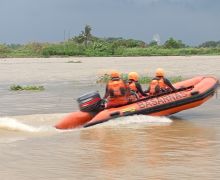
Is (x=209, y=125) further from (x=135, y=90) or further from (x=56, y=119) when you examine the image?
(x=56, y=119)

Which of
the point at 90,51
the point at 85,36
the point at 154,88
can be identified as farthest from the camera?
the point at 85,36

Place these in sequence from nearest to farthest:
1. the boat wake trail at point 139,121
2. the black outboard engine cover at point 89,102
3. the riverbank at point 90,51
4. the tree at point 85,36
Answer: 1. the boat wake trail at point 139,121
2. the black outboard engine cover at point 89,102
3. the riverbank at point 90,51
4. the tree at point 85,36

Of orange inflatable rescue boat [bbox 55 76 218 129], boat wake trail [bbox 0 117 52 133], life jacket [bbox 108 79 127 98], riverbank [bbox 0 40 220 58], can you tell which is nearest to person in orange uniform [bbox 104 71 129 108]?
life jacket [bbox 108 79 127 98]

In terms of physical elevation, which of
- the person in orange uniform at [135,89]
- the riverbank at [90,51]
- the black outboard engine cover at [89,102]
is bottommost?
the riverbank at [90,51]

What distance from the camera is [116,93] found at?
12.2 m

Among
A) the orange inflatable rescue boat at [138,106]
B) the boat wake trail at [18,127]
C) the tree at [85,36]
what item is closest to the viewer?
the boat wake trail at [18,127]

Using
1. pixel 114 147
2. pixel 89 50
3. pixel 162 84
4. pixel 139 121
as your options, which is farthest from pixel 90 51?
pixel 114 147

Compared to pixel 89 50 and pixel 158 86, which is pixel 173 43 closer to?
pixel 89 50

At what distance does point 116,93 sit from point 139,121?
0.82 metres

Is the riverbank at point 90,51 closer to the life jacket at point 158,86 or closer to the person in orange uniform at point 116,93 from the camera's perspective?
the life jacket at point 158,86

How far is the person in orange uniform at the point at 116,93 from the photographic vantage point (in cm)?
1223

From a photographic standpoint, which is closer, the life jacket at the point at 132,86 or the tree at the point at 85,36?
the life jacket at the point at 132,86

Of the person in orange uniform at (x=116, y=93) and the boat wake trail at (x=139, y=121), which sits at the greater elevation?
the person in orange uniform at (x=116, y=93)

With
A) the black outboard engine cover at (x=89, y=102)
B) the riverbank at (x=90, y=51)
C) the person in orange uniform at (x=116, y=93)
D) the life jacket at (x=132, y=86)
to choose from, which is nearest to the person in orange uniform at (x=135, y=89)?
the life jacket at (x=132, y=86)
